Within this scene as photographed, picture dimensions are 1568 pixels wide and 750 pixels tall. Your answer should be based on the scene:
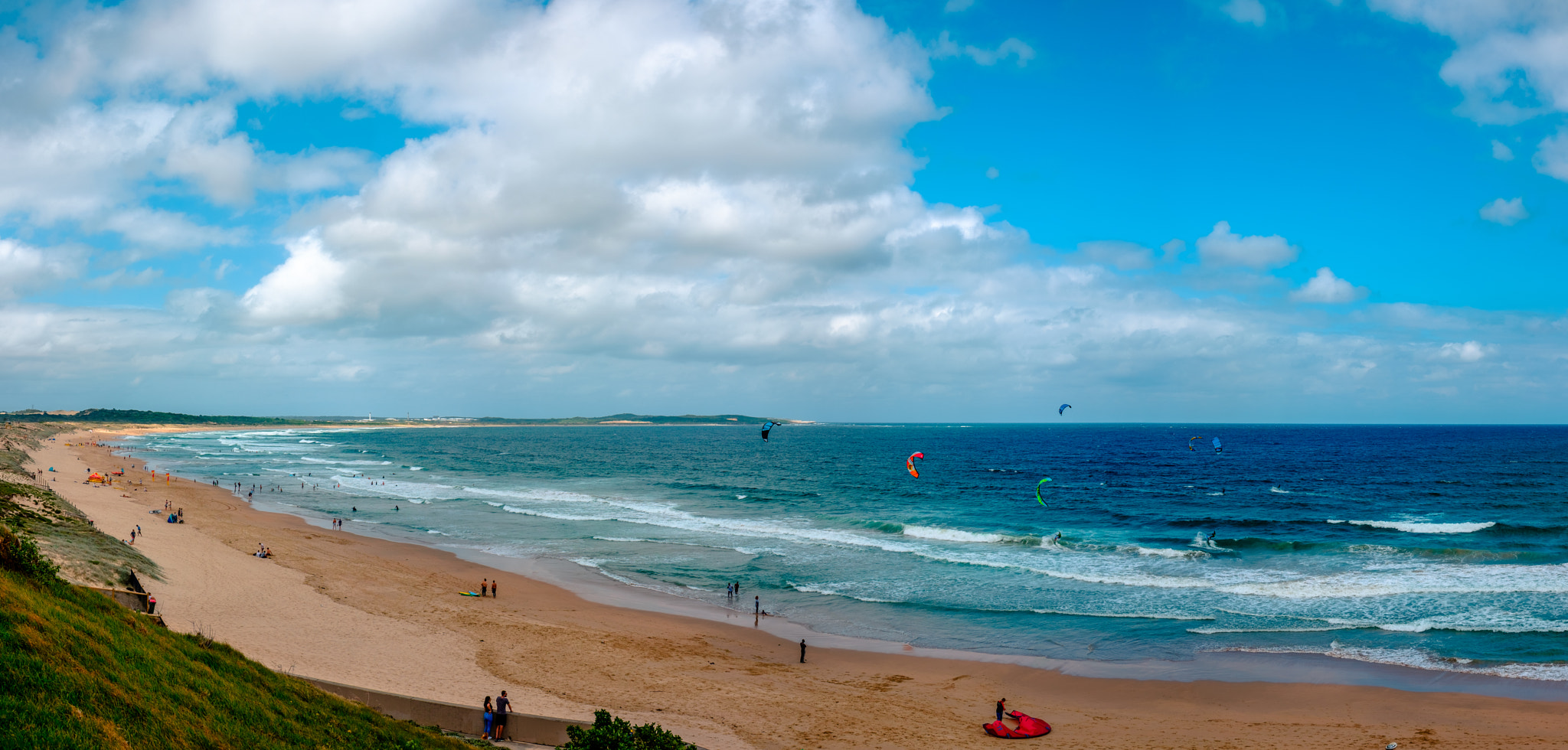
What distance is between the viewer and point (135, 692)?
9.77 meters

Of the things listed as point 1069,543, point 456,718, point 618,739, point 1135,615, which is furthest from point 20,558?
point 1069,543

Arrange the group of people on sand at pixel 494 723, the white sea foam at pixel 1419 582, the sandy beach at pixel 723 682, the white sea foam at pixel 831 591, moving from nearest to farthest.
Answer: the group of people on sand at pixel 494 723 → the sandy beach at pixel 723 682 → the white sea foam at pixel 1419 582 → the white sea foam at pixel 831 591

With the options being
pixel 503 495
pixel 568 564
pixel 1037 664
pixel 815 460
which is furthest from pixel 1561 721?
pixel 815 460

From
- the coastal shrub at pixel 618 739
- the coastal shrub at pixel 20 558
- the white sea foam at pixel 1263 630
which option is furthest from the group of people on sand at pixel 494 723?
the white sea foam at pixel 1263 630

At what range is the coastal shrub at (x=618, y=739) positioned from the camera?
34.1 feet

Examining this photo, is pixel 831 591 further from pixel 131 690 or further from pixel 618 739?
pixel 131 690

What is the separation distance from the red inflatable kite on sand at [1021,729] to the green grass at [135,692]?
41.6 feet

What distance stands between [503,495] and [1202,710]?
6216 cm

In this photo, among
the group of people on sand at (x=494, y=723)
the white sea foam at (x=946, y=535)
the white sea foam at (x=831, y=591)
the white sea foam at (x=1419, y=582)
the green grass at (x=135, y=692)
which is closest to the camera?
the green grass at (x=135, y=692)

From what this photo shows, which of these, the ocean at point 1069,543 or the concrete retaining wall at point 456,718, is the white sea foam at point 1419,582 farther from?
the concrete retaining wall at point 456,718

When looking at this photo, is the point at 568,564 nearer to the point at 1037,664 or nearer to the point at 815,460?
the point at 1037,664

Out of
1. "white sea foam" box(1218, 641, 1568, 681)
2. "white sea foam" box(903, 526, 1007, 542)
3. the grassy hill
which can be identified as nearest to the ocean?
"white sea foam" box(1218, 641, 1568, 681)

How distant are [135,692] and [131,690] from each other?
0.06 m

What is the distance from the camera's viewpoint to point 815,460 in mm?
118500
